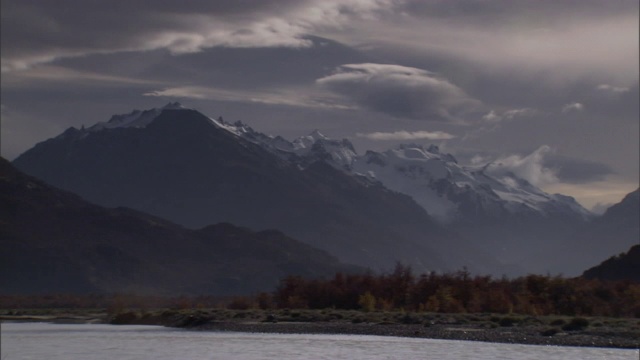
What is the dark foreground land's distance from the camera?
81.3 metres

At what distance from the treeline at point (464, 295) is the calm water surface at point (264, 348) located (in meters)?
31.7

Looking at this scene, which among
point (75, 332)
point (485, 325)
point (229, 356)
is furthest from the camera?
point (75, 332)

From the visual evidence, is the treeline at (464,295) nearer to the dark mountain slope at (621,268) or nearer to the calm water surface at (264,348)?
the dark mountain slope at (621,268)

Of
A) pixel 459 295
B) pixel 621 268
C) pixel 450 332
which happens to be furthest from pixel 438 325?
pixel 621 268

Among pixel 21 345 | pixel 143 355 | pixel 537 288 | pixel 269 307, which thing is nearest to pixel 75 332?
pixel 21 345

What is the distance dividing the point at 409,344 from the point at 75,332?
37641 millimetres

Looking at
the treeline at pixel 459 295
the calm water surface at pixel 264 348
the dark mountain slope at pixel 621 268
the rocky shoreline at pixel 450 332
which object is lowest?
the calm water surface at pixel 264 348

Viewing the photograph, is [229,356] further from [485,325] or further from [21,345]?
[485,325]

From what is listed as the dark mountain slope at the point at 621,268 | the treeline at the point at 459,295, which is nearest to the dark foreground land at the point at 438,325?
→ the treeline at the point at 459,295

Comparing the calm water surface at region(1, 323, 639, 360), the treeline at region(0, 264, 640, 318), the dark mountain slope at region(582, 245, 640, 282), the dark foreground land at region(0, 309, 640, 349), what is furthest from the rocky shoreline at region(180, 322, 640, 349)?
the dark mountain slope at region(582, 245, 640, 282)

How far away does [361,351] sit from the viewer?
2938 inches

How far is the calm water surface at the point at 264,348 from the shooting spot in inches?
2758

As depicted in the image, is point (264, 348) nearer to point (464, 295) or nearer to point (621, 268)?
point (464, 295)

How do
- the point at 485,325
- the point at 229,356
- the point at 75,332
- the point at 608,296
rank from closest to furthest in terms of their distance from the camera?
the point at 229,356
the point at 485,325
the point at 75,332
the point at 608,296
